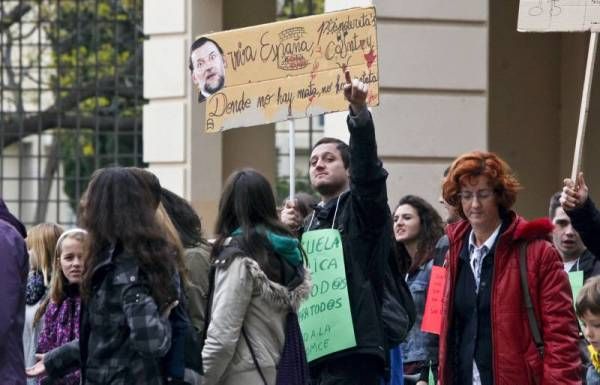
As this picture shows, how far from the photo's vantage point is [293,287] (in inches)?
293

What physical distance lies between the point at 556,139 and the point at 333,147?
5.82 metres

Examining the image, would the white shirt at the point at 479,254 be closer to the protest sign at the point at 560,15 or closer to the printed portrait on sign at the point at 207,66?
the protest sign at the point at 560,15

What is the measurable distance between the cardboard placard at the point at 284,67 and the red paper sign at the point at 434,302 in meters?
0.97

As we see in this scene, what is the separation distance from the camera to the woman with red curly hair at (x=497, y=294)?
730 centimetres

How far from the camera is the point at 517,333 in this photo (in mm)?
7340

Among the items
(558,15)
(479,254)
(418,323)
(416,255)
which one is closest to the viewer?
(479,254)

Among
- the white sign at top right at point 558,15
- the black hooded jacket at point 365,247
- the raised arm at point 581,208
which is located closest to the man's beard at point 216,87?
the black hooded jacket at point 365,247

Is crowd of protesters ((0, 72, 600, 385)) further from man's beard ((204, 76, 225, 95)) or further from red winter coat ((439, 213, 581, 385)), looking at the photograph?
man's beard ((204, 76, 225, 95))

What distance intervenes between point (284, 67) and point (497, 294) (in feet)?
7.34

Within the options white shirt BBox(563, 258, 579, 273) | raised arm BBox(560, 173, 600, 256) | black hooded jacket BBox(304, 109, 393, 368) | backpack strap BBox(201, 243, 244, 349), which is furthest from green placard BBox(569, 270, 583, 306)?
backpack strap BBox(201, 243, 244, 349)

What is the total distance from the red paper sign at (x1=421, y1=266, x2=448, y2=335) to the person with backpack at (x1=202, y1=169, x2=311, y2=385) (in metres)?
1.38

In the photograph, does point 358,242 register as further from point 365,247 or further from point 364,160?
point 364,160

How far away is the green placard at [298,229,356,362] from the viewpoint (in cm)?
793

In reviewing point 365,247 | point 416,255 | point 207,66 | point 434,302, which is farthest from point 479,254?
point 207,66
